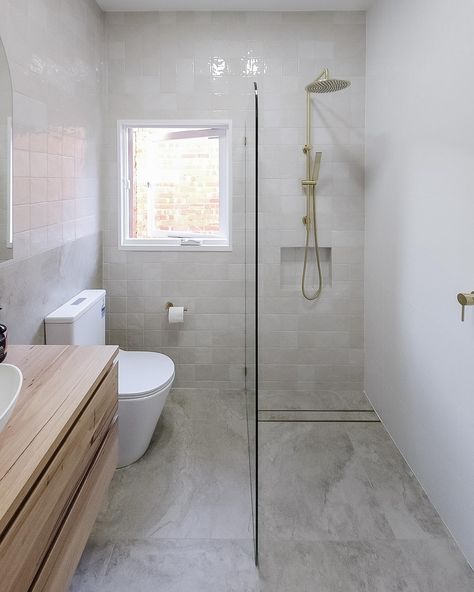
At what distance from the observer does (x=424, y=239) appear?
202 centimetres

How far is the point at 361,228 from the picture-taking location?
250 centimetres

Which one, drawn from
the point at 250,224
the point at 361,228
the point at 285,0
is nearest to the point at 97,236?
the point at 250,224

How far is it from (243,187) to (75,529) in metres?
2.22

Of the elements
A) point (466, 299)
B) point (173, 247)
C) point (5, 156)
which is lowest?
point (466, 299)

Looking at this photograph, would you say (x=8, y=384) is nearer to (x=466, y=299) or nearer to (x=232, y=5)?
(x=466, y=299)

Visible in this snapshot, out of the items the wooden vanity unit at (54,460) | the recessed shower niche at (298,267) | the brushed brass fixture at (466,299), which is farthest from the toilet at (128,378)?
the brushed brass fixture at (466,299)

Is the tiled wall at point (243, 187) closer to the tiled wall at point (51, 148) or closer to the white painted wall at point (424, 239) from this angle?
the white painted wall at point (424, 239)

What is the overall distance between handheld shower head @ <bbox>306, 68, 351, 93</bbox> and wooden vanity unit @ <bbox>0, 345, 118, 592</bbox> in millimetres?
1842

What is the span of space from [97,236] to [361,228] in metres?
1.57

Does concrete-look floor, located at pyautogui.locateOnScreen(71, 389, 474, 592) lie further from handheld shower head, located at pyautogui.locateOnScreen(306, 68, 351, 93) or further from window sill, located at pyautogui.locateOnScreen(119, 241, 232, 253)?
handheld shower head, located at pyautogui.locateOnScreen(306, 68, 351, 93)

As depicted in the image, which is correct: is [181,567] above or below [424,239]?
below

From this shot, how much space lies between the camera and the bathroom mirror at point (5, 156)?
1686 mm

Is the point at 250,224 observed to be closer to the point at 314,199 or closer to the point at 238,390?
the point at 314,199

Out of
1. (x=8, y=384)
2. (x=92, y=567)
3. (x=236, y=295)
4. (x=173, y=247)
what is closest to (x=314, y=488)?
(x=92, y=567)
